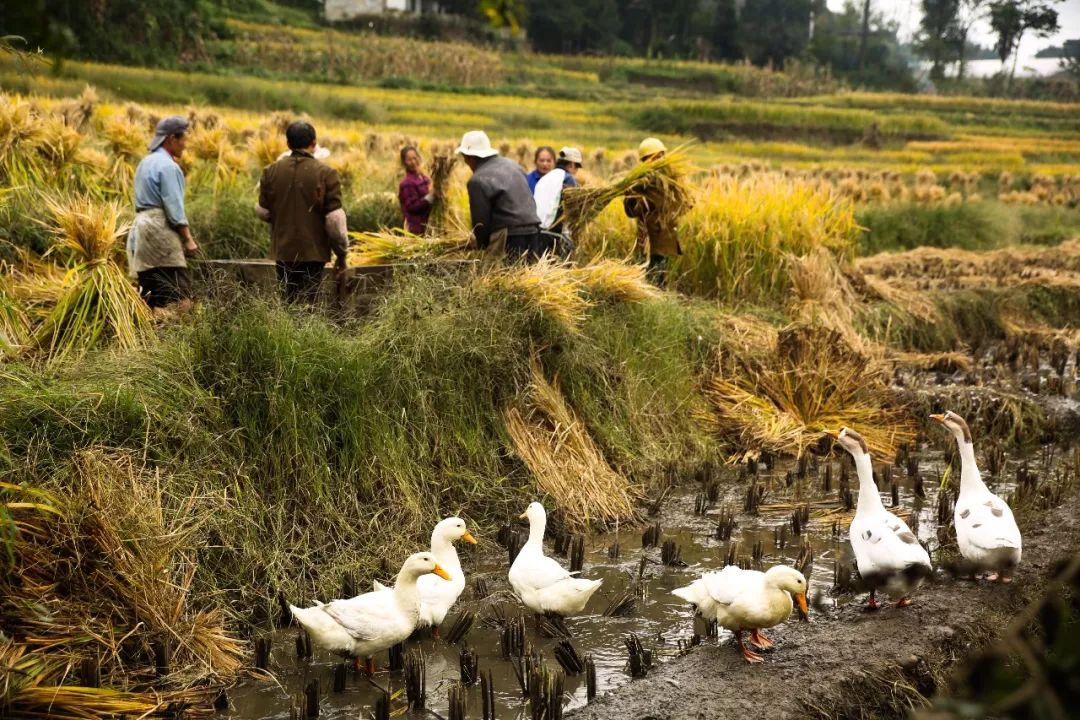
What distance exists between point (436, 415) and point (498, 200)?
7.02ft

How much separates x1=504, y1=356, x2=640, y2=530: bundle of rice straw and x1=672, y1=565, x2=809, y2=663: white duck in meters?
2.27

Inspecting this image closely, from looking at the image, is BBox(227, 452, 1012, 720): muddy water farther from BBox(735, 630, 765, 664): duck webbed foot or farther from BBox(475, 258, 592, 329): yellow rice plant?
BBox(475, 258, 592, 329): yellow rice plant

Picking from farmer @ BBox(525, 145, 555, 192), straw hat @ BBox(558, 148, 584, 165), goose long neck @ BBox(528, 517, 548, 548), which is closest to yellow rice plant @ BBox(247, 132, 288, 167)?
farmer @ BBox(525, 145, 555, 192)

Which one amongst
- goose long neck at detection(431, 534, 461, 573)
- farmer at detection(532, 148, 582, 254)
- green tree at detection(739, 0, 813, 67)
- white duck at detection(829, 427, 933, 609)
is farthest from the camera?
green tree at detection(739, 0, 813, 67)

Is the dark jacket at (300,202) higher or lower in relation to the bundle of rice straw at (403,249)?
higher

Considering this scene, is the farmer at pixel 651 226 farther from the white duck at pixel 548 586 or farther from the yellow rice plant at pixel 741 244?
the white duck at pixel 548 586

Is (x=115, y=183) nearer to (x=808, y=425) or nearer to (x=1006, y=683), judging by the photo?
(x=808, y=425)

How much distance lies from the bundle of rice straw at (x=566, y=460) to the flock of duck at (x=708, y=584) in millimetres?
1490

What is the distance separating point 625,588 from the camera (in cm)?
677

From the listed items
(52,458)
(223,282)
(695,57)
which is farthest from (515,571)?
(695,57)

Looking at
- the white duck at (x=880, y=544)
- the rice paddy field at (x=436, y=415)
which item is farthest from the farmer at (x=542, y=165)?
the white duck at (x=880, y=544)

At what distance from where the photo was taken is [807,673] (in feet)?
17.3

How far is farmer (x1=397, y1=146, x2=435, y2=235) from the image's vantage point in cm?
1117

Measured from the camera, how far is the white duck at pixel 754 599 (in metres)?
5.46
